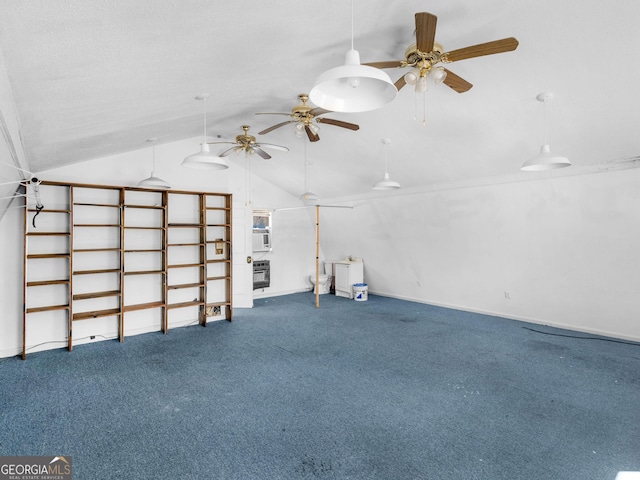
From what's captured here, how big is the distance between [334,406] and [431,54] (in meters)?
3.13

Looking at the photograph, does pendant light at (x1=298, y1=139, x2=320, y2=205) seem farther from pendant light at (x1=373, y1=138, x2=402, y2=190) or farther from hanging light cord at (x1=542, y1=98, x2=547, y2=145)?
hanging light cord at (x1=542, y1=98, x2=547, y2=145)

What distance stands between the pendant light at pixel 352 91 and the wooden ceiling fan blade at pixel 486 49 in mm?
1321

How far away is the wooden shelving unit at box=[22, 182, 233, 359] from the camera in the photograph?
15.5ft

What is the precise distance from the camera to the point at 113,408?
10.0ft

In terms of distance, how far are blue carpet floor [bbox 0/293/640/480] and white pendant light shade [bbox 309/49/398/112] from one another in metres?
2.28

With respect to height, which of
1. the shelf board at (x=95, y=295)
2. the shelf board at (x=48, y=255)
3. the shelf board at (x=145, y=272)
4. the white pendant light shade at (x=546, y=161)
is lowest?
the shelf board at (x=95, y=295)

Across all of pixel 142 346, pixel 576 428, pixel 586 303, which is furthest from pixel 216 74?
pixel 586 303

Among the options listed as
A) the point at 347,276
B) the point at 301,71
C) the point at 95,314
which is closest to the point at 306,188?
the point at 347,276

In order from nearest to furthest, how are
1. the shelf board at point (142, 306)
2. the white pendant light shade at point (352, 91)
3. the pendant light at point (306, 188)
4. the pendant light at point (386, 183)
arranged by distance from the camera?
the white pendant light shade at point (352, 91) → the pendant light at point (386, 183) → the shelf board at point (142, 306) → the pendant light at point (306, 188)

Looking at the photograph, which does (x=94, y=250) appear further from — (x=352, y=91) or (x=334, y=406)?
(x=352, y=91)

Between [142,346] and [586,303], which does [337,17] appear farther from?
[586,303]

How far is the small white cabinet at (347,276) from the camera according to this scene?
326 inches

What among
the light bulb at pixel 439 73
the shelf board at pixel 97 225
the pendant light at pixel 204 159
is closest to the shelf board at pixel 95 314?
the shelf board at pixel 97 225

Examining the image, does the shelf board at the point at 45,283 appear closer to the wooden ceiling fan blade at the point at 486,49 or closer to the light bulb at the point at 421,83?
the light bulb at the point at 421,83
